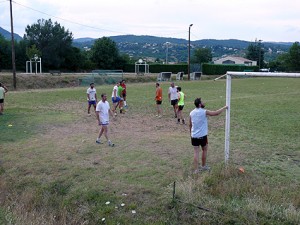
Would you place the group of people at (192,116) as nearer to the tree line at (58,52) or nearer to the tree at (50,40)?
the tree line at (58,52)

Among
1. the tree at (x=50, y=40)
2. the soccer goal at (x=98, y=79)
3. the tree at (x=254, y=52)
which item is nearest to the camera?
the soccer goal at (x=98, y=79)

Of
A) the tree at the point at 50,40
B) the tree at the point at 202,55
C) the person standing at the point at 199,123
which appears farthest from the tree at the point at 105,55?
the person standing at the point at 199,123

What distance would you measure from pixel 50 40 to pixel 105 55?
11.7m

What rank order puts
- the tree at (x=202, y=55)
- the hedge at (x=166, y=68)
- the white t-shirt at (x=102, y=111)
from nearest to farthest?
the white t-shirt at (x=102, y=111), the hedge at (x=166, y=68), the tree at (x=202, y=55)

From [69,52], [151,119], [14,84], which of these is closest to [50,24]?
[69,52]

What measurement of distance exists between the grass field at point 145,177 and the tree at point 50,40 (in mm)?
50405

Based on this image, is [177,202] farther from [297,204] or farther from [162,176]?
[297,204]

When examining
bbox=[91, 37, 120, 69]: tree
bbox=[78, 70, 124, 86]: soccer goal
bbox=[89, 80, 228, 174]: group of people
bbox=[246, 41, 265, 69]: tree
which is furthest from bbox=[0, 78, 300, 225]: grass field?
bbox=[246, 41, 265, 69]: tree

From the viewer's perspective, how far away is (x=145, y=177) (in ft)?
26.2

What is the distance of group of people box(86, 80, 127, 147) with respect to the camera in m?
11.0

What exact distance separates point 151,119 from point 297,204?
1028 centimetres

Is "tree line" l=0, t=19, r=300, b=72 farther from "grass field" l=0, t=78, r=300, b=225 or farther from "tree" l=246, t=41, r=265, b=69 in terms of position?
"tree" l=246, t=41, r=265, b=69

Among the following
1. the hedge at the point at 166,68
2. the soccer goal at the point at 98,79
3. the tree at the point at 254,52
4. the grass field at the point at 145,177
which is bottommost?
the grass field at the point at 145,177

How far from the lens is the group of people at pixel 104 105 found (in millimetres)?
11008
